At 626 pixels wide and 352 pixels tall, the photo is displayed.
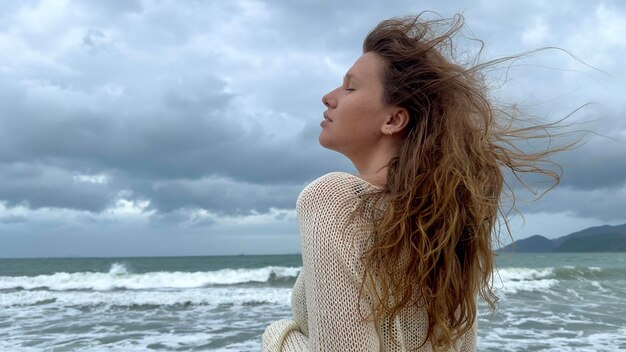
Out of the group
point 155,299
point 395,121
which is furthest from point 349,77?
point 155,299

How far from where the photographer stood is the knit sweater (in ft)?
4.04

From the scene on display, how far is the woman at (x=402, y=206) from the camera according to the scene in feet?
4.10

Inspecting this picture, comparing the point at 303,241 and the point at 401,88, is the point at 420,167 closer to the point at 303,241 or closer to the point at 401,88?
the point at 401,88

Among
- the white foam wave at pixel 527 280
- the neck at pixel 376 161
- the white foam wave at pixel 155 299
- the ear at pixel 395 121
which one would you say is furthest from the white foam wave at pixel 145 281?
the ear at pixel 395 121

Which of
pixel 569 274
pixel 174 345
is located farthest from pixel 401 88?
pixel 569 274

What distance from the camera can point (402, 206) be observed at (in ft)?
4.33

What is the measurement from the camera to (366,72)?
1553mm

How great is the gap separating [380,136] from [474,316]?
56 cm

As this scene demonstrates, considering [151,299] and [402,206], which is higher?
[402,206]

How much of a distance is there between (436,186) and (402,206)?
10cm

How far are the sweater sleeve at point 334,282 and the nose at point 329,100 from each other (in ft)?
1.25

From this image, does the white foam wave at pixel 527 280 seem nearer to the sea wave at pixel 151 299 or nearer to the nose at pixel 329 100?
the sea wave at pixel 151 299

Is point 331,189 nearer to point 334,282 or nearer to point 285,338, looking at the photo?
point 334,282

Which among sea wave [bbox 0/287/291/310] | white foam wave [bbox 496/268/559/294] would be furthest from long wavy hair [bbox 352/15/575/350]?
white foam wave [bbox 496/268/559/294]
